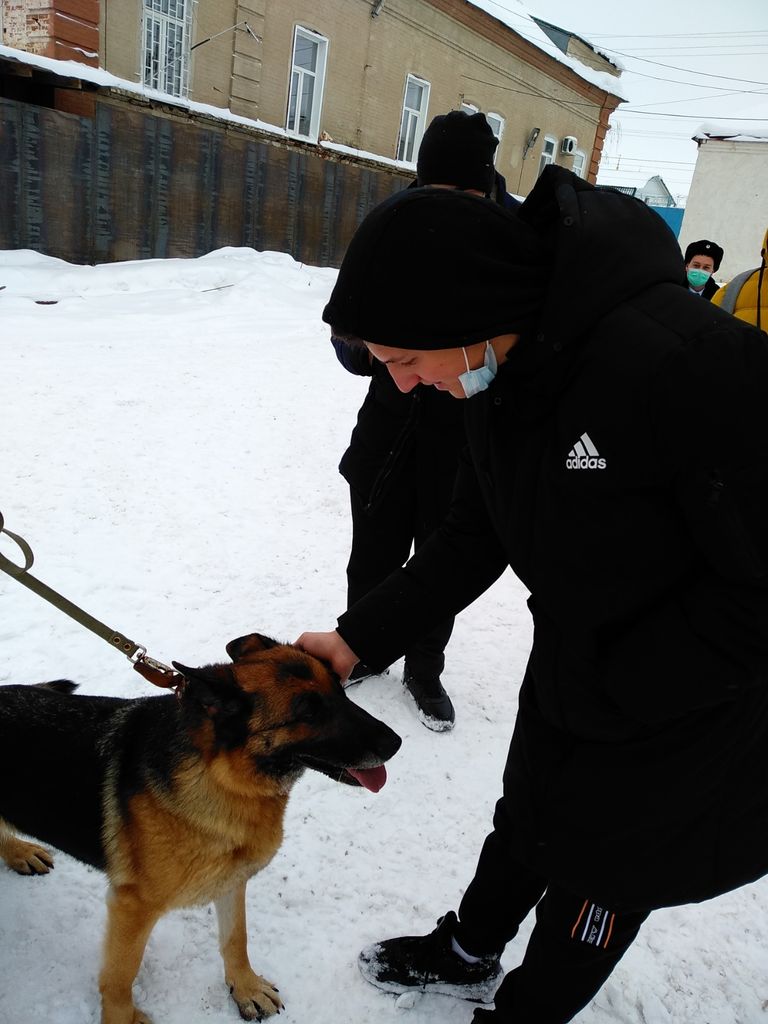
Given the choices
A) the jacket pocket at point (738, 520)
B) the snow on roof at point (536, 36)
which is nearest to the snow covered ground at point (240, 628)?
the jacket pocket at point (738, 520)

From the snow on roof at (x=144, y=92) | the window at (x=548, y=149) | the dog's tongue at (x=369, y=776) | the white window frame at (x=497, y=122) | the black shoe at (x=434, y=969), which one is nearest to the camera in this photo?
the dog's tongue at (x=369, y=776)

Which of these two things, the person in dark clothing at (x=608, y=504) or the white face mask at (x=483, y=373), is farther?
the white face mask at (x=483, y=373)

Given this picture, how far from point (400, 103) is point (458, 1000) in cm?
1876

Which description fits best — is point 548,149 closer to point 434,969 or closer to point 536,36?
point 536,36

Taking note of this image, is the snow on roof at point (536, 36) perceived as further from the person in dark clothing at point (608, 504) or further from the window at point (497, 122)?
the person in dark clothing at point (608, 504)

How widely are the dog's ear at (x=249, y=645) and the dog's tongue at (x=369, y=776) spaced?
0.43 meters

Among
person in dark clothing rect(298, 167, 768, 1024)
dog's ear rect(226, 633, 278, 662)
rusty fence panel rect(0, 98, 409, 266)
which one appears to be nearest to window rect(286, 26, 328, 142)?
rusty fence panel rect(0, 98, 409, 266)

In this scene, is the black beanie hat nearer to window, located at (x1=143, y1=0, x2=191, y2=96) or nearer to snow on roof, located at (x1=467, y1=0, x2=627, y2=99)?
window, located at (x1=143, y1=0, x2=191, y2=96)

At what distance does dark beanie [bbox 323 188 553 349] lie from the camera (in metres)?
1.20

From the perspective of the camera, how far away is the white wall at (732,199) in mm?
21438

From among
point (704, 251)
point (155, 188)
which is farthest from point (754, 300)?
point (155, 188)

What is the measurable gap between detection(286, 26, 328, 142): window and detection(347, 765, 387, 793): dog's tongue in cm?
1524

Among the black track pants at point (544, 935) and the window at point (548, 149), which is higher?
the window at point (548, 149)

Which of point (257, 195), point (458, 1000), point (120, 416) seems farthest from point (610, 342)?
point (257, 195)
